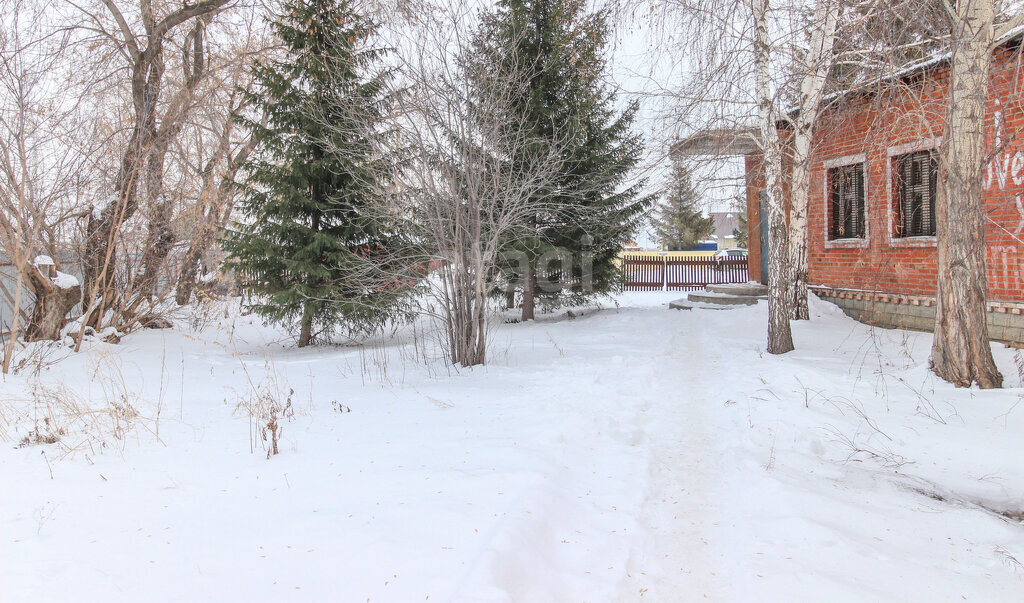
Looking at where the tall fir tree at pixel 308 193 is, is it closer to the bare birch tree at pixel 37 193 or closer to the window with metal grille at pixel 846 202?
the bare birch tree at pixel 37 193

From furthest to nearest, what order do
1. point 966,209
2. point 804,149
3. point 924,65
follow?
point 804,149, point 924,65, point 966,209

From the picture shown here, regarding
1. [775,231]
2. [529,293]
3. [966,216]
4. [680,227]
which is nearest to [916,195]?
[775,231]

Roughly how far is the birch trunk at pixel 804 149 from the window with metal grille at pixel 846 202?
6.10 ft

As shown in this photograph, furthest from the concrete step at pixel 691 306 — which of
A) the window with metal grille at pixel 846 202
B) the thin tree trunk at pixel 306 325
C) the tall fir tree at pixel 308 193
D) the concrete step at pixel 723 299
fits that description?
the thin tree trunk at pixel 306 325

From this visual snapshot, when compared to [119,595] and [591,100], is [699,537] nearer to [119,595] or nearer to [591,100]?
[119,595]

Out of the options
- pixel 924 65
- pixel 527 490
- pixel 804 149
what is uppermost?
pixel 924 65

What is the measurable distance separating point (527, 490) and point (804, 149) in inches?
301

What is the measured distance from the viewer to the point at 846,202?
10500 millimetres

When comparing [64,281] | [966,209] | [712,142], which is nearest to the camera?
[966,209]

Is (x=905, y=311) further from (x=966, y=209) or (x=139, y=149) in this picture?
(x=139, y=149)

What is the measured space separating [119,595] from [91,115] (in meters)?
8.95

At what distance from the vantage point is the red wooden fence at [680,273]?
21.0m

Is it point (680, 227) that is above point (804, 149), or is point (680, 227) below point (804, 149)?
above

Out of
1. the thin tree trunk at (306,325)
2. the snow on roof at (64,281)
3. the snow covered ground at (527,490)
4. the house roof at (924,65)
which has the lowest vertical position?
the snow covered ground at (527,490)
